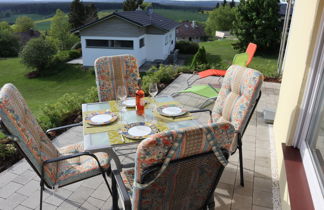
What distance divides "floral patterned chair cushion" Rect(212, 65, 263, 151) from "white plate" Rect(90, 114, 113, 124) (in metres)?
1.15

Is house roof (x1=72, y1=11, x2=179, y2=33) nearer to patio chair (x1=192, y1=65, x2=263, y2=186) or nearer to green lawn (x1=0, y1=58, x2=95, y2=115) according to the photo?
green lawn (x1=0, y1=58, x2=95, y2=115)

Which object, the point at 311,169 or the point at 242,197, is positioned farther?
the point at 242,197

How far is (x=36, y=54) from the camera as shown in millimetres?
18203

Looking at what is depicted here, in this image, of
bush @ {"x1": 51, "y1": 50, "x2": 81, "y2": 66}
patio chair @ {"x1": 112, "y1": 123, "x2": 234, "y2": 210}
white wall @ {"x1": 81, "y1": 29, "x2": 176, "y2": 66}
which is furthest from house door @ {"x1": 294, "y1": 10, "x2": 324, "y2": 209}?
bush @ {"x1": 51, "y1": 50, "x2": 81, "y2": 66}

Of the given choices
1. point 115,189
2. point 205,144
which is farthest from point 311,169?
point 115,189

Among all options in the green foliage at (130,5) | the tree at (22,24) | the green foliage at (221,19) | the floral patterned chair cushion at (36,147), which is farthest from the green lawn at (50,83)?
the green foliage at (221,19)

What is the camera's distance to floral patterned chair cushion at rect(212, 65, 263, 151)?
232cm

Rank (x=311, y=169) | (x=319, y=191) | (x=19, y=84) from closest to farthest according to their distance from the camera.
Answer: (x=319, y=191)
(x=311, y=169)
(x=19, y=84)

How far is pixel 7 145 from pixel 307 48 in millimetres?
3423

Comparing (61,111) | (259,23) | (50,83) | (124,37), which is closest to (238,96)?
(61,111)

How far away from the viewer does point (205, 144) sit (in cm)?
133

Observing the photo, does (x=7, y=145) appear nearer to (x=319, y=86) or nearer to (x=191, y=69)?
(x=319, y=86)

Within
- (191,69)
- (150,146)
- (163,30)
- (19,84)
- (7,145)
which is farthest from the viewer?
(163,30)

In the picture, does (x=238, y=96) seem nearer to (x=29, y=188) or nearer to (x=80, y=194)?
(x=80, y=194)
